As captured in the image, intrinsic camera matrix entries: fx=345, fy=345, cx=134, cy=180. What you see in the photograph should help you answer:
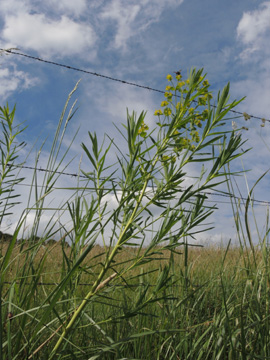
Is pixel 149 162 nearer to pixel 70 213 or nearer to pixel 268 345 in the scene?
pixel 70 213

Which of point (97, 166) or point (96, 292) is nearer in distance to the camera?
point (96, 292)

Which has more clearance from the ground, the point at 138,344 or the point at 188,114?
the point at 188,114

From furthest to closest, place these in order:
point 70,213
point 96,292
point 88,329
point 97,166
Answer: point 88,329 → point 97,166 → point 70,213 → point 96,292

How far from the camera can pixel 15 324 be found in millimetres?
1688

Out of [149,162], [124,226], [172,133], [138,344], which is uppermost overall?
[172,133]

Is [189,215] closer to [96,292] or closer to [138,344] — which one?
[96,292]

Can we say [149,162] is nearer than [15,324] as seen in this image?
Yes

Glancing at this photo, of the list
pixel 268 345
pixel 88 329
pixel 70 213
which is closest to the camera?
pixel 70 213

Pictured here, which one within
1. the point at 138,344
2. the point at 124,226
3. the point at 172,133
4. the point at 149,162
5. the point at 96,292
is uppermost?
the point at 172,133

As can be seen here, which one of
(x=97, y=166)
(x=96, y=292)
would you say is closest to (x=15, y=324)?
(x=96, y=292)

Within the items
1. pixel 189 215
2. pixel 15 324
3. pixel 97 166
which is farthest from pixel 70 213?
pixel 15 324

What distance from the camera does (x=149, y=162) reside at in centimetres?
127

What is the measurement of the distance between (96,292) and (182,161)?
59 centimetres

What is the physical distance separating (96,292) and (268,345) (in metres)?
0.98
